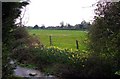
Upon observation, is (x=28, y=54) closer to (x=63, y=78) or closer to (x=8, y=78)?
(x=63, y=78)

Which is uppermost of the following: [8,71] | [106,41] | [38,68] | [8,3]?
[8,3]

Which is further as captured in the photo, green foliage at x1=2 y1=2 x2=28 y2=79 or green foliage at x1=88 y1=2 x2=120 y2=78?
green foliage at x1=88 y1=2 x2=120 y2=78

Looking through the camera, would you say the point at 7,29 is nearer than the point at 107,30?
Yes

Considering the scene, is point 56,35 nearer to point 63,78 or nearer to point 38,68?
point 38,68

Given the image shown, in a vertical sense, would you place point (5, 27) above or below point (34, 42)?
above

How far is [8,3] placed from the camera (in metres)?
6.43

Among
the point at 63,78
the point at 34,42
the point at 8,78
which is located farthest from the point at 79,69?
the point at 34,42

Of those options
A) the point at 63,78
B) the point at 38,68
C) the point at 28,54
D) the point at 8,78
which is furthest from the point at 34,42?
the point at 8,78

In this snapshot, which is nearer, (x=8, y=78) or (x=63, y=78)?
(x=8, y=78)

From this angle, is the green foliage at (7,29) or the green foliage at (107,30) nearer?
the green foliage at (7,29)

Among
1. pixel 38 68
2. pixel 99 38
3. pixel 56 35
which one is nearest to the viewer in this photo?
pixel 99 38

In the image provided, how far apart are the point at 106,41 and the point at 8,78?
8.01 feet

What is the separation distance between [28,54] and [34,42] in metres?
2.37

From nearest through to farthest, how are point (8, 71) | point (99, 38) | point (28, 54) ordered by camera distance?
point (8, 71)
point (99, 38)
point (28, 54)
